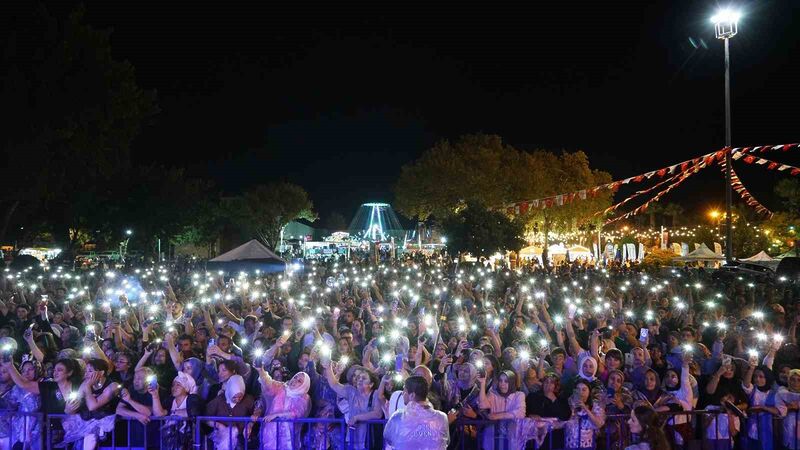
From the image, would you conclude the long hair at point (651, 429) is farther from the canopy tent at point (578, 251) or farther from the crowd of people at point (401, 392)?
the canopy tent at point (578, 251)

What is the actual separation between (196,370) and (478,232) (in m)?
32.9

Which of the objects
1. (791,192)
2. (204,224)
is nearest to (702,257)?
(791,192)

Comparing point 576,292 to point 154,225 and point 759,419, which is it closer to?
point 759,419

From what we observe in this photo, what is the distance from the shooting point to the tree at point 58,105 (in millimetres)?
21453

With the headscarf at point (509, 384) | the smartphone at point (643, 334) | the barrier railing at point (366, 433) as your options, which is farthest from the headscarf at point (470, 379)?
the smartphone at point (643, 334)

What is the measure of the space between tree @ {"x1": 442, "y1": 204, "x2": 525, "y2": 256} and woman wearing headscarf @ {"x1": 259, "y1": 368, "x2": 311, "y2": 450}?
33389mm

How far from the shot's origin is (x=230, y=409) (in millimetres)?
6109

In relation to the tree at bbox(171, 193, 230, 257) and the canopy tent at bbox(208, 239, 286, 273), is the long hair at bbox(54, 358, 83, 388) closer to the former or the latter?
the canopy tent at bbox(208, 239, 286, 273)

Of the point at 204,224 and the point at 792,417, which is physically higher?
the point at 204,224

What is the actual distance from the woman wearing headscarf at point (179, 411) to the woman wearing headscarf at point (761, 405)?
496cm

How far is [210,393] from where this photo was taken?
6.67m

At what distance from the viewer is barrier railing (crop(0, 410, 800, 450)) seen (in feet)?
19.4

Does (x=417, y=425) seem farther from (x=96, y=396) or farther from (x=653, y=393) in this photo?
(x=96, y=396)

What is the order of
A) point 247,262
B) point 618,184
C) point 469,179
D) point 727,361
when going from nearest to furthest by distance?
point 727,361 → point 247,262 → point 618,184 → point 469,179
